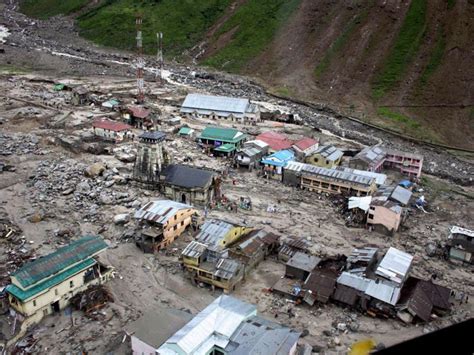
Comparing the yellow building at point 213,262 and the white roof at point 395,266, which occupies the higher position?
the white roof at point 395,266

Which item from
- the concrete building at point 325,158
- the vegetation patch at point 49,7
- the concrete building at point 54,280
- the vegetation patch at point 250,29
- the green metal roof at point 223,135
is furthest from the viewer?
the vegetation patch at point 49,7

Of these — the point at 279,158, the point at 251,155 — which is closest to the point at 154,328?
the point at 251,155

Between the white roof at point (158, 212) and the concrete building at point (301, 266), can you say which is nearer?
the concrete building at point (301, 266)

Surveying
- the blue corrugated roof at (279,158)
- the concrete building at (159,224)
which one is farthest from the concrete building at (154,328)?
the blue corrugated roof at (279,158)

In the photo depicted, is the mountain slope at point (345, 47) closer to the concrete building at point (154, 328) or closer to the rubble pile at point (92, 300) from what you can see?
the concrete building at point (154, 328)

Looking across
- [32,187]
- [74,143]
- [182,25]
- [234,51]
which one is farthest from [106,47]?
[32,187]

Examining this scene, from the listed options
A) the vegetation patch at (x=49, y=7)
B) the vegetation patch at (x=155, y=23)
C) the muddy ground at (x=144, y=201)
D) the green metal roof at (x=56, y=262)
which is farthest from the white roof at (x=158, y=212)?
the vegetation patch at (x=49, y=7)

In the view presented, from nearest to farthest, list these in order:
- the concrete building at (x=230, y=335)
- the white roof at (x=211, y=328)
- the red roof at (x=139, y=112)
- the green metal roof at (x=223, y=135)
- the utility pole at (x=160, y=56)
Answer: the concrete building at (x=230, y=335) → the white roof at (x=211, y=328) → the green metal roof at (x=223, y=135) → the red roof at (x=139, y=112) → the utility pole at (x=160, y=56)

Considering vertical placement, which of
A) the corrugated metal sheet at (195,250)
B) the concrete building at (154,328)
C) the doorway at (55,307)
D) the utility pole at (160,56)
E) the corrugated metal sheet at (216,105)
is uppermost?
the utility pole at (160,56)
